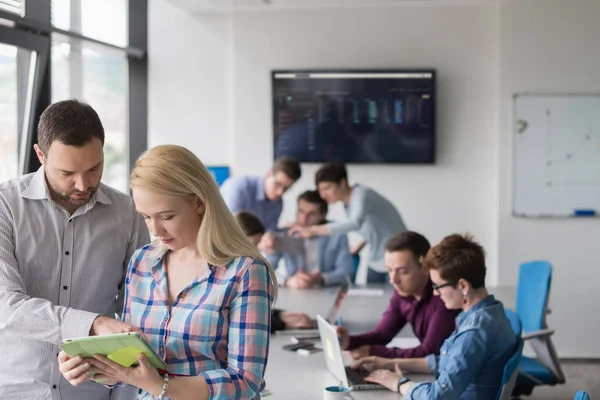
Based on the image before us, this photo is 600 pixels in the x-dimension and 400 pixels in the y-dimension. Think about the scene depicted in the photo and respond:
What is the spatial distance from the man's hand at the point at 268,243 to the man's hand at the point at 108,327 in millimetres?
3316

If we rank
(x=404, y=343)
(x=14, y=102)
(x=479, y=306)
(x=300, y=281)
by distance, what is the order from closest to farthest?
(x=479, y=306) → (x=404, y=343) → (x=14, y=102) → (x=300, y=281)

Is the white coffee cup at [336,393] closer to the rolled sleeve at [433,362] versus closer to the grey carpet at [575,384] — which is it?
the rolled sleeve at [433,362]

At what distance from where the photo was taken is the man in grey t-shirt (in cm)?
564

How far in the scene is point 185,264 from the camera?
1.96 meters

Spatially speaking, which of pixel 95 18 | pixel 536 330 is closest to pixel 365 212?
pixel 536 330

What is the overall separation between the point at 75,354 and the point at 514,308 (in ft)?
12.6

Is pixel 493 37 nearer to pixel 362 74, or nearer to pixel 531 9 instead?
pixel 531 9

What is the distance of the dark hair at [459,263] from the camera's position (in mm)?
3041

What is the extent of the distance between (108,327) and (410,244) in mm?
2106

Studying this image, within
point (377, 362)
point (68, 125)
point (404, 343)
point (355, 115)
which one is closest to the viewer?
point (68, 125)

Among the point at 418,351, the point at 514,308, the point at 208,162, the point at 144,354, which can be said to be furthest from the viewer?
the point at 208,162

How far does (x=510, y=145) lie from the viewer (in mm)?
6602

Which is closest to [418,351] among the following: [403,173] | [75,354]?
[75,354]

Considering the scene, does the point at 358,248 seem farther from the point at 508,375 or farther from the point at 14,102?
the point at 508,375
